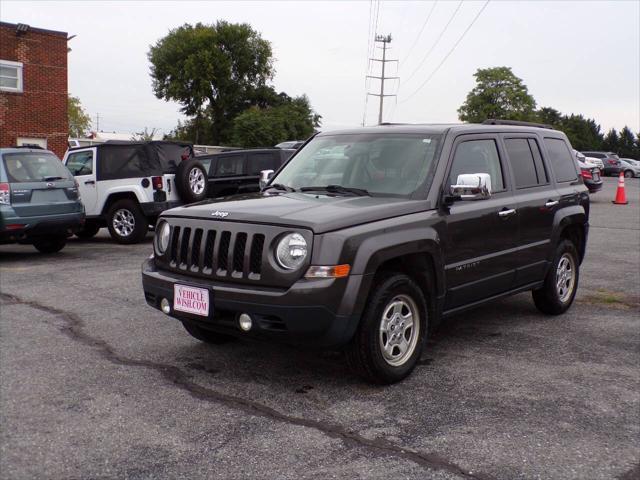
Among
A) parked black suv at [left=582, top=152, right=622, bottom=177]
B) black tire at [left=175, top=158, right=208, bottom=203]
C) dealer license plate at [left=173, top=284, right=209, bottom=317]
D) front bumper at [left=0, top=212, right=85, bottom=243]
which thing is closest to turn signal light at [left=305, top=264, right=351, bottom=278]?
dealer license plate at [left=173, top=284, right=209, bottom=317]

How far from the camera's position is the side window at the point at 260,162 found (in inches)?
535

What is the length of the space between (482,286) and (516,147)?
1.44 metres

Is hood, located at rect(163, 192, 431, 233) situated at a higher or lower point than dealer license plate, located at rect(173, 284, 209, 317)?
higher

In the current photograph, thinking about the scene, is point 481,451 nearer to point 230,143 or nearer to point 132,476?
point 132,476

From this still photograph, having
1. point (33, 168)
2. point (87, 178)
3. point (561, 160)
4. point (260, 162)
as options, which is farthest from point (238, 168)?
point (561, 160)

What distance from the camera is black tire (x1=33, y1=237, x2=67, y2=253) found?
11373 mm

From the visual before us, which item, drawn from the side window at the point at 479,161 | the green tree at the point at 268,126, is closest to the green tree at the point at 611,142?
the green tree at the point at 268,126

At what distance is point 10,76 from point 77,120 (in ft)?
219

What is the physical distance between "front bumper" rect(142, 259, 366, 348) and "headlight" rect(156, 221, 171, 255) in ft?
2.34

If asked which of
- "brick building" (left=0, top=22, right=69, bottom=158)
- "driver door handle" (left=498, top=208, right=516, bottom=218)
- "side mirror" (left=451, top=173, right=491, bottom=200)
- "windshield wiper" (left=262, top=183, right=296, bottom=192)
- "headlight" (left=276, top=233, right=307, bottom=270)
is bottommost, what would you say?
"headlight" (left=276, top=233, right=307, bottom=270)

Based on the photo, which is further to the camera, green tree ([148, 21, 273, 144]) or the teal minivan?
green tree ([148, 21, 273, 144])

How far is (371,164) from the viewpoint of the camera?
5.24 m

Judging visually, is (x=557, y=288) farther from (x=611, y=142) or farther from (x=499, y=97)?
(x=611, y=142)

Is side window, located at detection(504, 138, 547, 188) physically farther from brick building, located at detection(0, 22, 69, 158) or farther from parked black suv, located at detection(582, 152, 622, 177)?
parked black suv, located at detection(582, 152, 622, 177)
